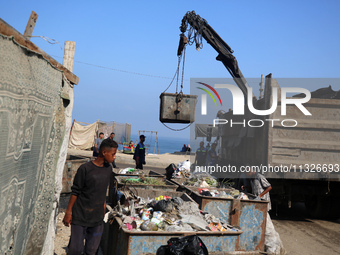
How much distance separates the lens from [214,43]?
11.2m

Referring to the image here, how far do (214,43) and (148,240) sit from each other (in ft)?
27.5

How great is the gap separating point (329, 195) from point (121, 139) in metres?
22.8

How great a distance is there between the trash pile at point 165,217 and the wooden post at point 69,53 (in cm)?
231

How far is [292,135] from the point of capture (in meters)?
8.68

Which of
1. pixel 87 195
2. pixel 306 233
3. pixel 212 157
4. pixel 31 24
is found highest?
pixel 31 24

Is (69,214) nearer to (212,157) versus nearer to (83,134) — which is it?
(212,157)

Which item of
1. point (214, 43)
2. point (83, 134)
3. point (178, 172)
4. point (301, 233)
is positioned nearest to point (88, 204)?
point (178, 172)

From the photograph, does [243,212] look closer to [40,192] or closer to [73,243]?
[73,243]

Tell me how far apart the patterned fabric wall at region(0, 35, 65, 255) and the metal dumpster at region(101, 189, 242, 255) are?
0.97 m

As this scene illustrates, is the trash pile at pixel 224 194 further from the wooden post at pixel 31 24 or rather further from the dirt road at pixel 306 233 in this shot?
the wooden post at pixel 31 24

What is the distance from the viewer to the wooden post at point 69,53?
5.24m

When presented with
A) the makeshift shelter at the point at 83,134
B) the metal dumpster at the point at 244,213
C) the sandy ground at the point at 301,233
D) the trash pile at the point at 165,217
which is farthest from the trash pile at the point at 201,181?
the makeshift shelter at the point at 83,134

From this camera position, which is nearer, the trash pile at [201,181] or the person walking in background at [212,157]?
the trash pile at [201,181]

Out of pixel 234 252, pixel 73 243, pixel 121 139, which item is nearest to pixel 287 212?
pixel 234 252
